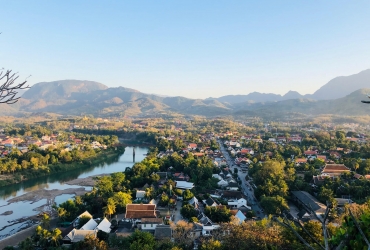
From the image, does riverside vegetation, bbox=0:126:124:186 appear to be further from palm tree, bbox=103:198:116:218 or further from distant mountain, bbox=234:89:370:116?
distant mountain, bbox=234:89:370:116

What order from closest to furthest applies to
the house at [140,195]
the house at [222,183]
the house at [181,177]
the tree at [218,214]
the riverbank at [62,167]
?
the tree at [218,214] → the house at [140,195] → the house at [222,183] → the house at [181,177] → the riverbank at [62,167]

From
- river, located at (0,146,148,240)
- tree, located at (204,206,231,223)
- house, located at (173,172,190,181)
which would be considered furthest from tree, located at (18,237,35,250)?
house, located at (173,172,190,181)

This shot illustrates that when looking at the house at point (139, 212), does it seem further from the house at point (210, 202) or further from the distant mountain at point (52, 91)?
the distant mountain at point (52, 91)

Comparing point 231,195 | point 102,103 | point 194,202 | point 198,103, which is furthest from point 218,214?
point 102,103

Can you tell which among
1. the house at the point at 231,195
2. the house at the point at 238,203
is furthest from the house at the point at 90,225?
the house at the point at 231,195

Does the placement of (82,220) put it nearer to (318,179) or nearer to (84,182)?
(84,182)
